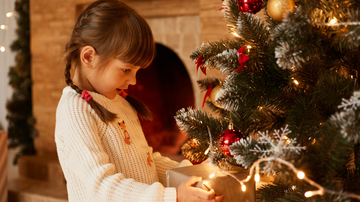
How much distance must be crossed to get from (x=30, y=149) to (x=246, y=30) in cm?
208

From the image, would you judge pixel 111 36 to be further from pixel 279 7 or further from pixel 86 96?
pixel 279 7

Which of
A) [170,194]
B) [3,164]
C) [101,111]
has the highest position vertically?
[101,111]

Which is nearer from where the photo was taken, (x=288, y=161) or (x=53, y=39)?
(x=288, y=161)

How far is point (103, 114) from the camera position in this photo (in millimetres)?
844

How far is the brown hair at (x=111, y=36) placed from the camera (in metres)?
0.86

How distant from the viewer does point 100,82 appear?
900 millimetres

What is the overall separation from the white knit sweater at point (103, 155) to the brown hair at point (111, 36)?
0.15 ft

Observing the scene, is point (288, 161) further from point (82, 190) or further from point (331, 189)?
point (82, 190)

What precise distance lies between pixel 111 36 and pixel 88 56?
88 mm

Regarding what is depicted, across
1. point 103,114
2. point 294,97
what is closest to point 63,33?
point 103,114

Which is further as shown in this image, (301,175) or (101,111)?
(101,111)

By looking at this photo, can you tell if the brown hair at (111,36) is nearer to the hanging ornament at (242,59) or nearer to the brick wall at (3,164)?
the hanging ornament at (242,59)

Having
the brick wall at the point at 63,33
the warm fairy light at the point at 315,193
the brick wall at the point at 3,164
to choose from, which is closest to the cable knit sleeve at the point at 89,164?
the warm fairy light at the point at 315,193

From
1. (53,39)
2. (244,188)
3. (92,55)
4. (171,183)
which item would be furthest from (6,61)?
(244,188)
